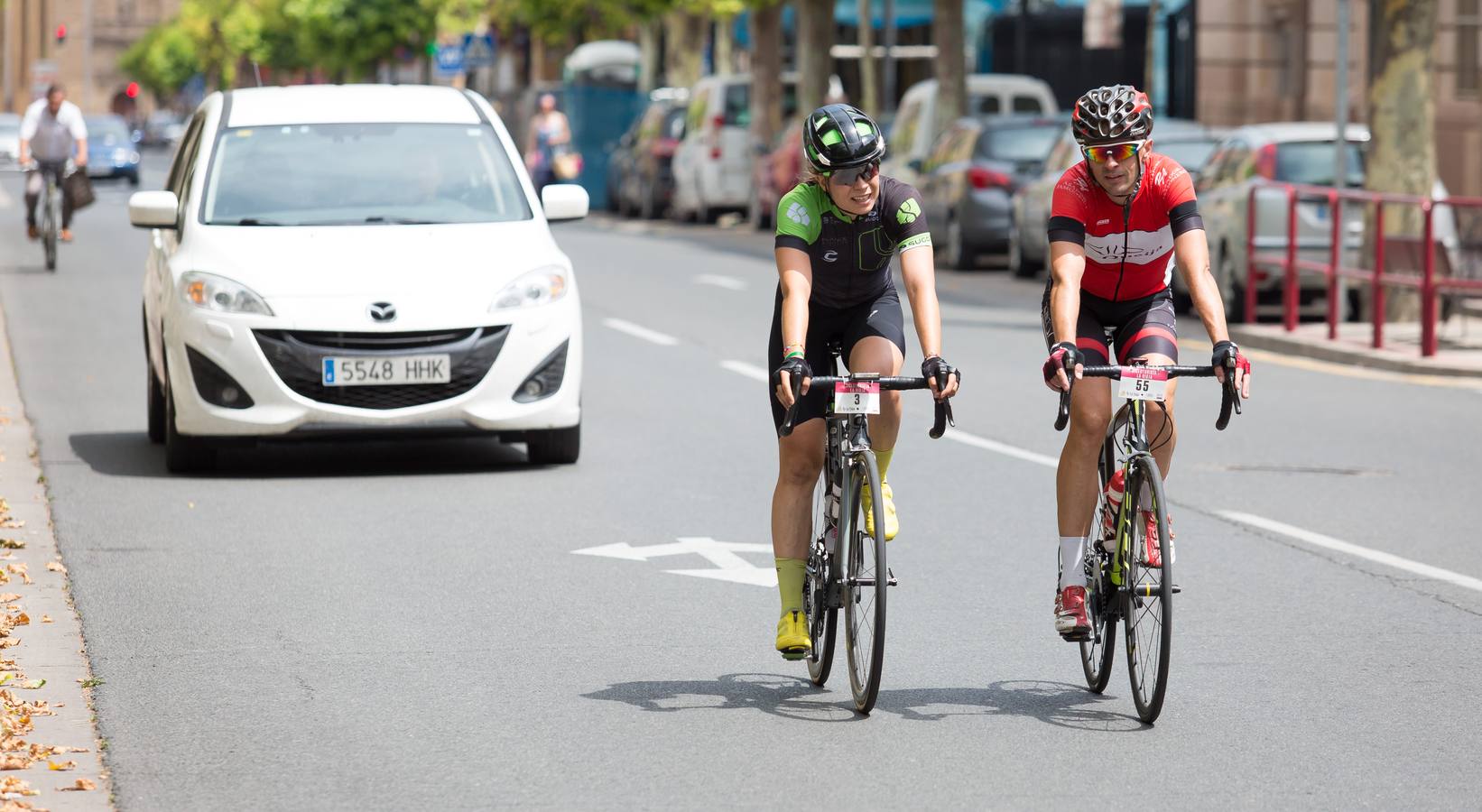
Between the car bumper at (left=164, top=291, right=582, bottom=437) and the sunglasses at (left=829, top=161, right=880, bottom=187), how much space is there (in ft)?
15.7

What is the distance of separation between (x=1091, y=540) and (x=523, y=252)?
4.88m

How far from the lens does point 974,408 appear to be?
47.5 ft

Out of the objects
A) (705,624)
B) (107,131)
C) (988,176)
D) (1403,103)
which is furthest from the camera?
(107,131)

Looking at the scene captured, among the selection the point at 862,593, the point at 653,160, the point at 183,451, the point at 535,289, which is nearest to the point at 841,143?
the point at 862,593

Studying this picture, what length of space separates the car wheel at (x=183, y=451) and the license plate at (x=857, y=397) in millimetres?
5431

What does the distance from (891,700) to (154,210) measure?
5.50 meters

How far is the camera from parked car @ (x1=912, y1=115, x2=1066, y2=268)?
26.6 meters

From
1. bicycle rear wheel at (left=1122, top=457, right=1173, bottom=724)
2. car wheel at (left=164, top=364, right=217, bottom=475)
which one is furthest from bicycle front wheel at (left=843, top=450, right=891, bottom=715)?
car wheel at (left=164, top=364, right=217, bottom=475)

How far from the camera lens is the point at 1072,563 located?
6.87m

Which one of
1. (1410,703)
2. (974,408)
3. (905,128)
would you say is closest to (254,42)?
(905,128)

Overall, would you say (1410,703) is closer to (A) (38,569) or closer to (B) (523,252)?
(A) (38,569)

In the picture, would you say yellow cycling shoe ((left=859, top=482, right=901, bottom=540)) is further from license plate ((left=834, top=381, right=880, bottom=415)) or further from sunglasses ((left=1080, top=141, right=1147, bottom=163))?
sunglasses ((left=1080, top=141, right=1147, bottom=163))

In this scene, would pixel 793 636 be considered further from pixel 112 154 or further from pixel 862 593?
pixel 112 154

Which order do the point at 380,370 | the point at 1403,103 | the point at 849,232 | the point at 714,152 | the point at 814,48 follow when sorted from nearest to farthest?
1. the point at 849,232
2. the point at 380,370
3. the point at 1403,103
4. the point at 714,152
5. the point at 814,48
